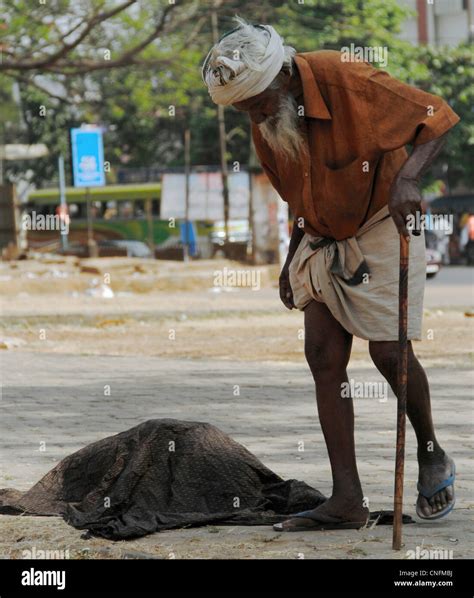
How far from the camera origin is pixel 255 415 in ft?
27.5

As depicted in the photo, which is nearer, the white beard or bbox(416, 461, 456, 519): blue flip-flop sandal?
the white beard

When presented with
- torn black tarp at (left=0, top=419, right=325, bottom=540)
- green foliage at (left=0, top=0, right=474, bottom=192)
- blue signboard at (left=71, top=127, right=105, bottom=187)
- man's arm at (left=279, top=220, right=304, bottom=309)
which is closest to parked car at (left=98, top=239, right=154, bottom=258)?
green foliage at (left=0, top=0, right=474, bottom=192)

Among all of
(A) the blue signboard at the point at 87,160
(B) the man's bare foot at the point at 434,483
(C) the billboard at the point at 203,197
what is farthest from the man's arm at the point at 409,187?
(C) the billboard at the point at 203,197

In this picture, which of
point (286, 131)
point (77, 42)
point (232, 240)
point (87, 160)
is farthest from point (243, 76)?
point (232, 240)

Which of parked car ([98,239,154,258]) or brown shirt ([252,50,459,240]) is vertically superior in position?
brown shirt ([252,50,459,240])

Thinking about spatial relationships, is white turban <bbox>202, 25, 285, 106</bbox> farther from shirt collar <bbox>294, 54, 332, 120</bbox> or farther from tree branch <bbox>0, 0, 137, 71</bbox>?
tree branch <bbox>0, 0, 137, 71</bbox>

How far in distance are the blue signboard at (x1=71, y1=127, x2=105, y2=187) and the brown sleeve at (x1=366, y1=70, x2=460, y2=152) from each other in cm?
2508

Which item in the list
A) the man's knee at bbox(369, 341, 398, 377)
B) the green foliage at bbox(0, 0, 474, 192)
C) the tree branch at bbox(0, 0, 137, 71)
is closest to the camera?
the man's knee at bbox(369, 341, 398, 377)

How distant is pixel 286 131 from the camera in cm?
481

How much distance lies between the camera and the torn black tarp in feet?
16.9

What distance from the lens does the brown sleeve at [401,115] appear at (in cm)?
474

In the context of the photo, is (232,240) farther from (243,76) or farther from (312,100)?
(243,76)

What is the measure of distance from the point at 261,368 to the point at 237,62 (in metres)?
7.11

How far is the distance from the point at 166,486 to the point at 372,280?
1.23m
